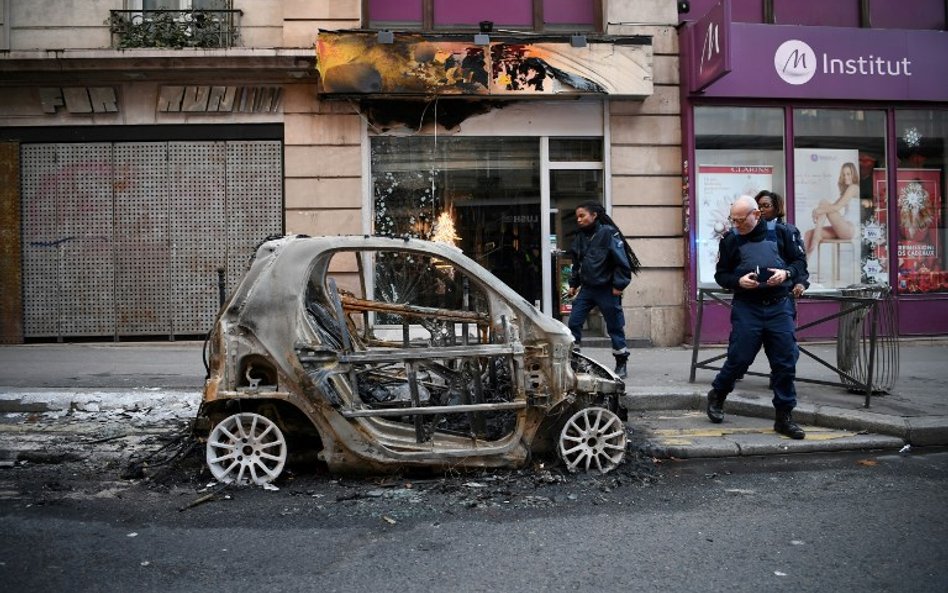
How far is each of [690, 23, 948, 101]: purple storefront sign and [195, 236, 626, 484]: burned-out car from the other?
24.7 ft

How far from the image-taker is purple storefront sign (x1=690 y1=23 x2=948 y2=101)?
35.7 feet

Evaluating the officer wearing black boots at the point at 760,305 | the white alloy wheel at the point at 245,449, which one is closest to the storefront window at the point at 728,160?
the officer wearing black boots at the point at 760,305

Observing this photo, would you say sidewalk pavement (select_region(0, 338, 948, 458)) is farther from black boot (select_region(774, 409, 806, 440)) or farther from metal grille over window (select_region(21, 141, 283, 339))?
metal grille over window (select_region(21, 141, 283, 339))

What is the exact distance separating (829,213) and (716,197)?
1.96 metres

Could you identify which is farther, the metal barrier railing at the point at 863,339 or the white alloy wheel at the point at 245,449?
the metal barrier railing at the point at 863,339

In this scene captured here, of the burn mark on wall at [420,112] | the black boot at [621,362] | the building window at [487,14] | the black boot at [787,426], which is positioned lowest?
the black boot at [787,426]

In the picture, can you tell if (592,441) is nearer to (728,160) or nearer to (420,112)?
(420,112)

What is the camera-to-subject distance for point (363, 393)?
5.11m

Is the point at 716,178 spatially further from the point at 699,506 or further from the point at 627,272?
the point at 699,506

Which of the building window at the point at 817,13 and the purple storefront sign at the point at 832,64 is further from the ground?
the building window at the point at 817,13

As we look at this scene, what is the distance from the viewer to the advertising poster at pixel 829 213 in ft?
37.7

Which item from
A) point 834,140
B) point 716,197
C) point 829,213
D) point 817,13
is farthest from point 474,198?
point 817,13

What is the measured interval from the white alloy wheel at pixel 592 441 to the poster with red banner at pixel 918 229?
9.08 meters

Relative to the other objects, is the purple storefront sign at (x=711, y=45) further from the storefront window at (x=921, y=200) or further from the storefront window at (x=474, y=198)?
the storefront window at (x=921, y=200)
